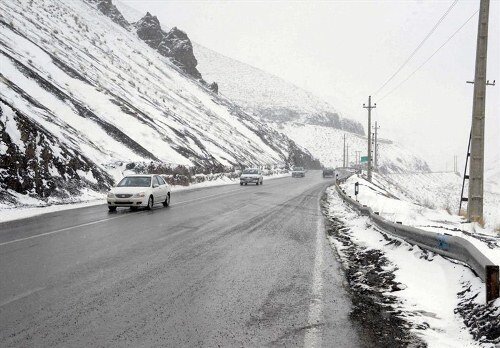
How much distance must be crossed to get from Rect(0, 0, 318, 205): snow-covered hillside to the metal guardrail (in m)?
15.4

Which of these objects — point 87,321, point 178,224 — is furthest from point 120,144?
point 87,321

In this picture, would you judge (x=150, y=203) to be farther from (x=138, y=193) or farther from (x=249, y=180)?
(x=249, y=180)

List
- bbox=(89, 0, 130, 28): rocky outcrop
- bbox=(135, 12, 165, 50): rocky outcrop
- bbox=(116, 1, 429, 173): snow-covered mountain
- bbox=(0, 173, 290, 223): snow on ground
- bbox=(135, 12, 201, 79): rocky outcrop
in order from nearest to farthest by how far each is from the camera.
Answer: bbox=(0, 173, 290, 223): snow on ground → bbox=(89, 0, 130, 28): rocky outcrop → bbox=(135, 12, 201, 79): rocky outcrop → bbox=(135, 12, 165, 50): rocky outcrop → bbox=(116, 1, 429, 173): snow-covered mountain

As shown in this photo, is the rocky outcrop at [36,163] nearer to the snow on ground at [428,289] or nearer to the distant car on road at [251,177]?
the snow on ground at [428,289]

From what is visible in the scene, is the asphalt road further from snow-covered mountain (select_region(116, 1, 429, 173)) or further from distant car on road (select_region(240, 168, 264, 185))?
snow-covered mountain (select_region(116, 1, 429, 173))

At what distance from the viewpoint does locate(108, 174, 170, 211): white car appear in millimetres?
17375

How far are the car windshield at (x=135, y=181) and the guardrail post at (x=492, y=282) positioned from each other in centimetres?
1512

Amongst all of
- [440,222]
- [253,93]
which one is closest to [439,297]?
[440,222]

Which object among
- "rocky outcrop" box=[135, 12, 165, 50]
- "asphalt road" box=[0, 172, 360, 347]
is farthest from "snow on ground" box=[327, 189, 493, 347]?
"rocky outcrop" box=[135, 12, 165, 50]

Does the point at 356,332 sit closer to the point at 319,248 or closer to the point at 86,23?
the point at 319,248

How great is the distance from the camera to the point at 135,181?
18.8 meters

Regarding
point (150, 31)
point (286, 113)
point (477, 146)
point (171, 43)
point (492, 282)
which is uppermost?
point (150, 31)

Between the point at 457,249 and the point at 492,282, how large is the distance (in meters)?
1.66

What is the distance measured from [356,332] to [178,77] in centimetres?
7955
